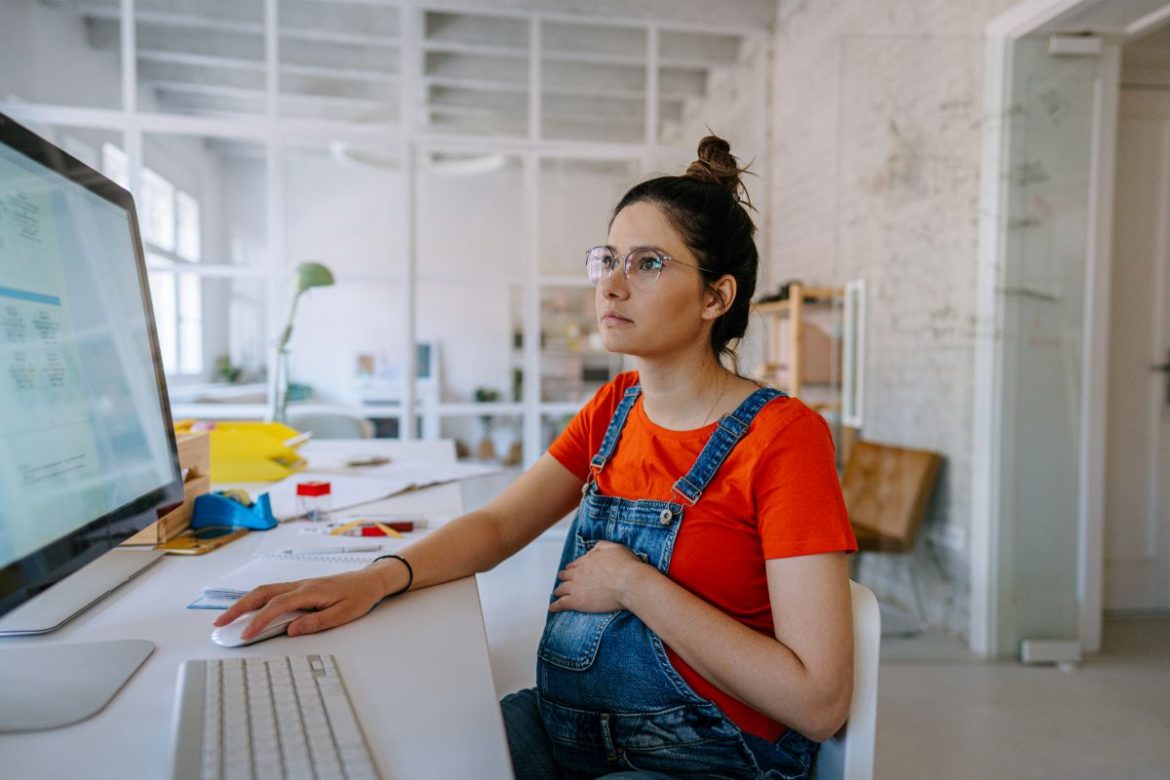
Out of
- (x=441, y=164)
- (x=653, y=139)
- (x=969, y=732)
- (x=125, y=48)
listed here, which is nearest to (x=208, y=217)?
(x=125, y=48)

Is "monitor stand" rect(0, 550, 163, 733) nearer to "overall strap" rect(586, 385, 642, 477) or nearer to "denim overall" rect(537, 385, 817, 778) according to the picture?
"denim overall" rect(537, 385, 817, 778)

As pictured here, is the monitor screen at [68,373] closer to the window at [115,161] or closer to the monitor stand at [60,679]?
the monitor stand at [60,679]

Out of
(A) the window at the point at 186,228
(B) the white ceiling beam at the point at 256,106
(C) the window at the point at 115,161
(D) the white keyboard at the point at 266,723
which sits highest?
(B) the white ceiling beam at the point at 256,106

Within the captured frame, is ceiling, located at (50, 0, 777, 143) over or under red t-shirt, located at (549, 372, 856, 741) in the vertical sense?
over

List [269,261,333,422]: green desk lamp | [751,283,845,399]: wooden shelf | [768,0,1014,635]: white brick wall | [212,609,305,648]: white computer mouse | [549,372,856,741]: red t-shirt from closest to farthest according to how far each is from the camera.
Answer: [212,609,305,648]: white computer mouse, [549,372,856,741]: red t-shirt, [269,261,333,422]: green desk lamp, [768,0,1014,635]: white brick wall, [751,283,845,399]: wooden shelf

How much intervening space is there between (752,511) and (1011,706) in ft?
6.74

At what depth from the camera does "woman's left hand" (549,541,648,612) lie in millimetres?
989

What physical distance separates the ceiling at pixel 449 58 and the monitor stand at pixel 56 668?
410cm

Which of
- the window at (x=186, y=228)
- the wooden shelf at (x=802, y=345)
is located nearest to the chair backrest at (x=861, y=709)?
the wooden shelf at (x=802, y=345)

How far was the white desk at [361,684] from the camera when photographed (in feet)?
1.93

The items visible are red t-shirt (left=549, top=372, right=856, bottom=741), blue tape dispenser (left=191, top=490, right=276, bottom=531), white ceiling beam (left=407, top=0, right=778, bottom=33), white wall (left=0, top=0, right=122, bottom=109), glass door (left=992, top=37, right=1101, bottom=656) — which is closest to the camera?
red t-shirt (left=549, top=372, right=856, bottom=741)

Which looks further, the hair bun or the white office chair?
the white office chair

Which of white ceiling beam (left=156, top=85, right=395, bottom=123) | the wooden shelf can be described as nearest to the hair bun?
the wooden shelf

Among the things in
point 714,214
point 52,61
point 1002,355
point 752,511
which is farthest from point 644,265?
point 52,61
